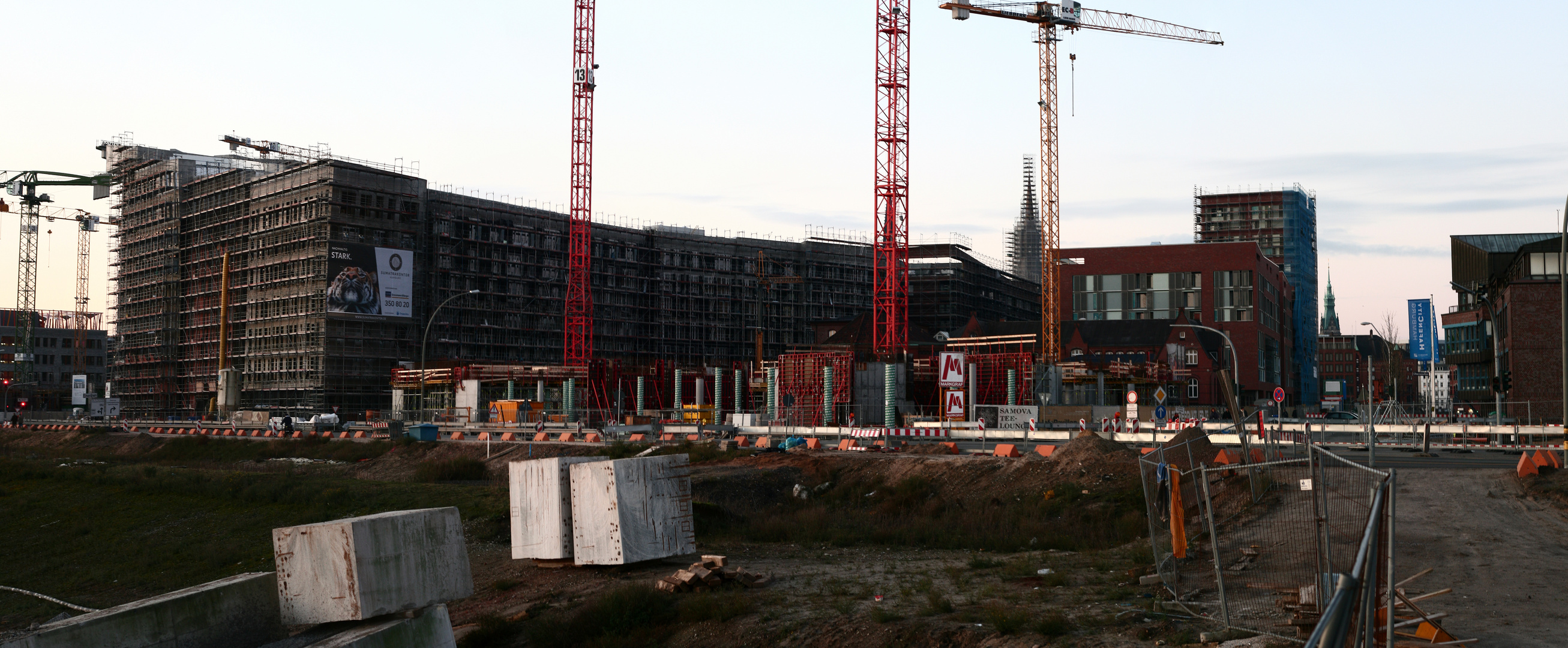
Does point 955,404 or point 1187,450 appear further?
point 955,404

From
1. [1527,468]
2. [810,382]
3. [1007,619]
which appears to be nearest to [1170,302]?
[810,382]

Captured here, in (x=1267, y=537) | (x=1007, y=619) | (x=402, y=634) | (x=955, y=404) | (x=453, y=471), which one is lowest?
(x=453, y=471)

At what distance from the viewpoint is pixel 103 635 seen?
11070 millimetres

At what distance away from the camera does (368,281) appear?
309 ft

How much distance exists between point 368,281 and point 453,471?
60.5 metres

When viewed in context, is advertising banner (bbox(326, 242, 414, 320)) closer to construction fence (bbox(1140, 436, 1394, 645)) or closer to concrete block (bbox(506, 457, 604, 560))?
concrete block (bbox(506, 457, 604, 560))

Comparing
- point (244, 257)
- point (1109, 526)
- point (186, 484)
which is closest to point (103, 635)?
point (1109, 526)

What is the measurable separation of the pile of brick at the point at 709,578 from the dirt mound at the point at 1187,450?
27.6 ft

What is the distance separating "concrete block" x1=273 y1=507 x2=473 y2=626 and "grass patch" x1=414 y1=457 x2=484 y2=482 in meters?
26.3

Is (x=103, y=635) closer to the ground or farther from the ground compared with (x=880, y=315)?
closer to the ground

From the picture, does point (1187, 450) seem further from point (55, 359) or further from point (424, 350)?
point (55, 359)

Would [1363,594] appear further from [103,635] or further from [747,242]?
[747,242]

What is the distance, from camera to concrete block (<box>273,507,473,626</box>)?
1193 cm

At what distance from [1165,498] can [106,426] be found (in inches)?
2943
